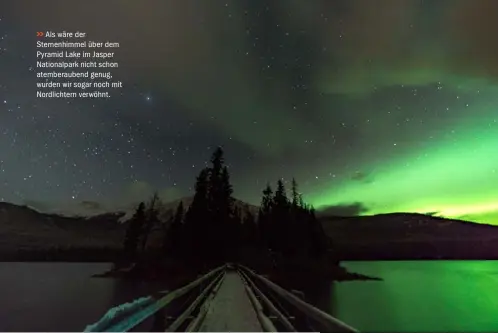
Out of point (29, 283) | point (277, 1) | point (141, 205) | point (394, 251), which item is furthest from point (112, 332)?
point (277, 1)

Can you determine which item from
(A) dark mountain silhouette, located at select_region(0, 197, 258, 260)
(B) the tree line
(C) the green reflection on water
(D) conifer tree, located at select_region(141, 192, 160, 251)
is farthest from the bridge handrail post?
(D) conifer tree, located at select_region(141, 192, 160, 251)

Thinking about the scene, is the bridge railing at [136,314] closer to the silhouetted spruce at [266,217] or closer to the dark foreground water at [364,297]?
the dark foreground water at [364,297]

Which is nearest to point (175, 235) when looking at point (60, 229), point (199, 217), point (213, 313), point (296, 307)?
point (199, 217)

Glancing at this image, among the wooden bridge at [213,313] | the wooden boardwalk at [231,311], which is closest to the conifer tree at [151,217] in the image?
the wooden bridge at [213,313]

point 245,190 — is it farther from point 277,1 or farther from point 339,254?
point 277,1

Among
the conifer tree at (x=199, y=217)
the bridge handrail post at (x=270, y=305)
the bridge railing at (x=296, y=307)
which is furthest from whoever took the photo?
the conifer tree at (x=199, y=217)
